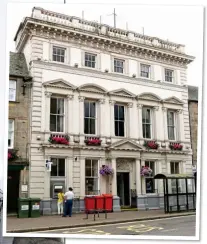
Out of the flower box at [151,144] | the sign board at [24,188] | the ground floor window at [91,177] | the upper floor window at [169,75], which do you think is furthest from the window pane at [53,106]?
the upper floor window at [169,75]

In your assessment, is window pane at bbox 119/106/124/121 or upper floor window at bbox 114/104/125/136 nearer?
upper floor window at bbox 114/104/125/136

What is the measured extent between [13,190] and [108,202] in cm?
199

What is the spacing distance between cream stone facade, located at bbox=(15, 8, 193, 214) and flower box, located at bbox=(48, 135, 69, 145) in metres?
0.07

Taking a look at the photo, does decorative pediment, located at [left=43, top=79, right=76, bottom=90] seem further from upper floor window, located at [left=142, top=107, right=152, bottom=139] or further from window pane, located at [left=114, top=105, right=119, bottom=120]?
upper floor window, located at [left=142, top=107, right=152, bottom=139]

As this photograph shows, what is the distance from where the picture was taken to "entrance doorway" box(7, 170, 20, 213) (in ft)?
22.4

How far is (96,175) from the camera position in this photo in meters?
7.68

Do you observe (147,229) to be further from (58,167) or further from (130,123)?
(130,123)

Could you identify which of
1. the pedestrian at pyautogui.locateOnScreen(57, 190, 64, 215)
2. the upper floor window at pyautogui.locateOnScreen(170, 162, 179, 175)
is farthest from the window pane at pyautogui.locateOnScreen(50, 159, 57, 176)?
the upper floor window at pyautogui.locateOnScreen(170, 162, 179, 175)

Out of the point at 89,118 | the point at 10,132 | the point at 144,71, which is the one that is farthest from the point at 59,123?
the point at 144,71

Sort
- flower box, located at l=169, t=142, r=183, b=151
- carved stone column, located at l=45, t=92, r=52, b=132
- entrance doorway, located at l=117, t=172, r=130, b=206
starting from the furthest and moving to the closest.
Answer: flower box, located at l=169, t=142, r=183, b=151, entrance doorway, located at l=117, t=172, r=130, b=206, carved stone column, located at l=45, t=92, r=52, b=132

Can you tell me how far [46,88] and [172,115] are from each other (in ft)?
9.54

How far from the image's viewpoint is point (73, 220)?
22.6ft

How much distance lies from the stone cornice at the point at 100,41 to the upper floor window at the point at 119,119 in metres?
1.29

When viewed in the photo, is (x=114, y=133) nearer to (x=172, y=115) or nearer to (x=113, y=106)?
(x=113, y=106)
